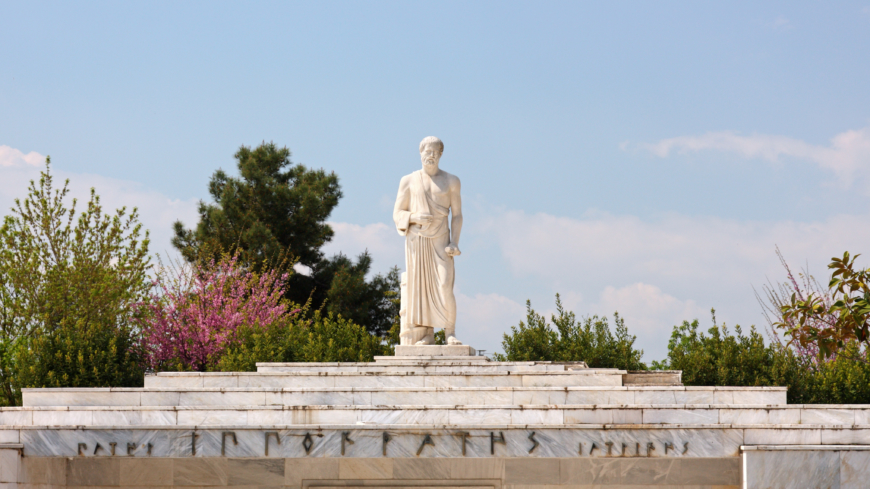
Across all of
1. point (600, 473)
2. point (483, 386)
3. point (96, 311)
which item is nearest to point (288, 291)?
point (96, 311)

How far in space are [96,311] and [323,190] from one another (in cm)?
1144

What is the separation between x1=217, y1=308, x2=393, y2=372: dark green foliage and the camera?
699 inches

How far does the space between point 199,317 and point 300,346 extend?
217 inches

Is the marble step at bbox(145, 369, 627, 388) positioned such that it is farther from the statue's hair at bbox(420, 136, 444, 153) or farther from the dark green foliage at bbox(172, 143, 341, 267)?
the dark green foliage at bbox(172, 143, 341, 267)

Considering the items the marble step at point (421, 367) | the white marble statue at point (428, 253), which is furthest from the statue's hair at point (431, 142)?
the marble step at point (421, 367)

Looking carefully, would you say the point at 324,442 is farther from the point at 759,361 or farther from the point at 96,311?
the point at 96,311

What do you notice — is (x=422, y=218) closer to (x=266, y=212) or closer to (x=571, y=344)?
(x=571, y=344)

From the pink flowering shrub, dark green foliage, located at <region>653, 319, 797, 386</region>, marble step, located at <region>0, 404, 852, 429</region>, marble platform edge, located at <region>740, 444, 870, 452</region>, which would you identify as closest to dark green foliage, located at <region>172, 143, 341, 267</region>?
the pink flowering shrub

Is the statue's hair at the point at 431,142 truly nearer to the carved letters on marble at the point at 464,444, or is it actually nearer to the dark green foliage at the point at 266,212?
the carved letters on marble at the point at 464,444

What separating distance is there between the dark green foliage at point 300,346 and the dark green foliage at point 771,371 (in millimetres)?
6463

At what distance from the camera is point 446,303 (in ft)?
44.8

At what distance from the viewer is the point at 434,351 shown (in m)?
13.2

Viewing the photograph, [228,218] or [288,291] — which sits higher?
[228,218]

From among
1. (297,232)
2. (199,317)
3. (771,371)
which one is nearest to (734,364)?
(771,371)
